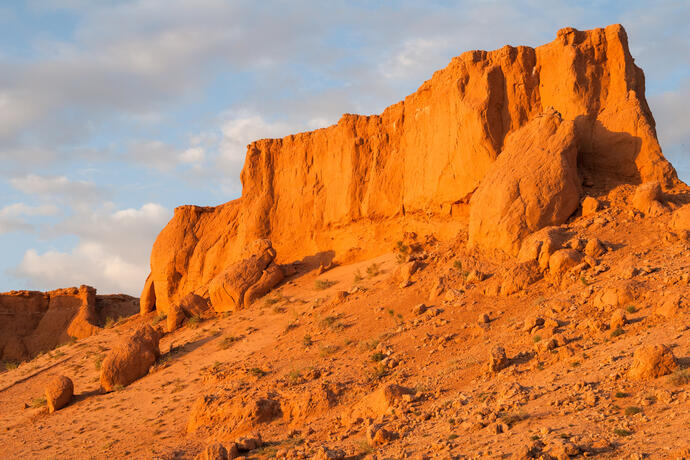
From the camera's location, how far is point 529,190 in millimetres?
15070

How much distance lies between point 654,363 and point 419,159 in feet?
37.5

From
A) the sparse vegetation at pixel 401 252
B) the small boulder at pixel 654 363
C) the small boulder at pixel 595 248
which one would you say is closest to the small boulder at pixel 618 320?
the small boulder at pixel 654 363

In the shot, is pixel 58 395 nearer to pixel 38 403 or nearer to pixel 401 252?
pixel 38 403

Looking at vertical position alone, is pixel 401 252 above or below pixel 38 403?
above

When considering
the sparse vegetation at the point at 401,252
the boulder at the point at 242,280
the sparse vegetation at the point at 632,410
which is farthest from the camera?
the boulder at the point at 242,280

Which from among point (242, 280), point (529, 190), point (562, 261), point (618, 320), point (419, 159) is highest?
point (419, 159)

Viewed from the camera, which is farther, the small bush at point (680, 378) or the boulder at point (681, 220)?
the boulder at point (681, 220)

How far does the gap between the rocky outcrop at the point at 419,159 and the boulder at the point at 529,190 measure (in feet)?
1.82

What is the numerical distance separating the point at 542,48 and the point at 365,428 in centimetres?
1172

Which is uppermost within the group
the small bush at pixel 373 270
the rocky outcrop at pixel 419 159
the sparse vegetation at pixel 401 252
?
the rocky outcrop at pixel 419 159

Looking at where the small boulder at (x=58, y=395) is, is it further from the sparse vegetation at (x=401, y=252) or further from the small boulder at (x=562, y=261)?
the small boulder at (x=562, y=261)

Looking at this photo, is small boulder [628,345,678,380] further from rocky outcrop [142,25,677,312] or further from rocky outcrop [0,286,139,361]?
rocky outcrop [0,286,139,361]

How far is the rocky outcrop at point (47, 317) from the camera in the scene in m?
27.0

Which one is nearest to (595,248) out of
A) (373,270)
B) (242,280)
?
(373,270)
